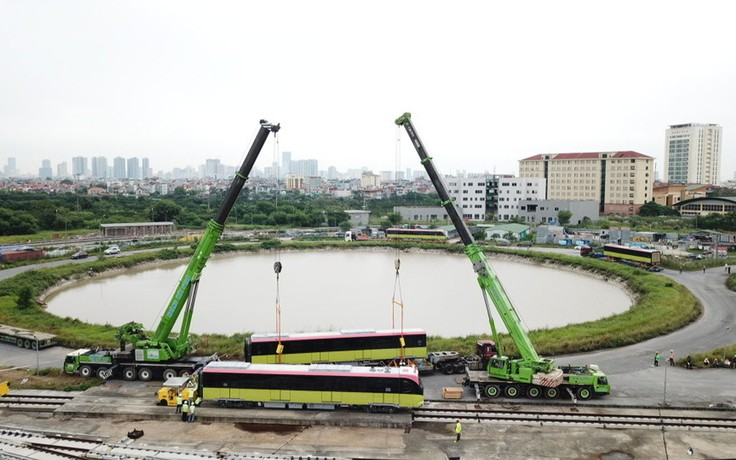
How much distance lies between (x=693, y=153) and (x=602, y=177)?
2413 inches

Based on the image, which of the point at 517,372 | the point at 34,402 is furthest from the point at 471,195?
the point at 34,402

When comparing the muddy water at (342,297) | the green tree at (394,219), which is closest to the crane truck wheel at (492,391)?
the muddy water at (342,297)

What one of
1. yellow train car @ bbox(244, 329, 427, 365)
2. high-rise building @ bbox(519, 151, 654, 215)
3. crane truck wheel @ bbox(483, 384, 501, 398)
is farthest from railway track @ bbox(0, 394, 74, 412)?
high-rise building @ bbox(519, 151, 654, 215)

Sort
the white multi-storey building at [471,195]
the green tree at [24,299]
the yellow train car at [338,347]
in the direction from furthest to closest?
the white multi-storey building at [471,195] → the green tree at [24,299] → the yellow train car at [338,347]

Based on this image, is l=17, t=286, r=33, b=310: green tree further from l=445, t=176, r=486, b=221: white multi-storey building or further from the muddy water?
l=445, t=176, r=486, b=221: white multi-storey building

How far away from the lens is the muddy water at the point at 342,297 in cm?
2138

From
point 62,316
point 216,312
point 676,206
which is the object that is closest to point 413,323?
point 216,312

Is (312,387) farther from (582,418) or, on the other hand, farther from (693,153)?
(693,153)

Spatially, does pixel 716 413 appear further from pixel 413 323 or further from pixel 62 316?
pixel 62 316

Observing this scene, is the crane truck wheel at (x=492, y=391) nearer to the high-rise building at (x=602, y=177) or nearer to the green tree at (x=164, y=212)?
the green tree at (x=164, y=212)

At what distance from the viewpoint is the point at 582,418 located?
11594 millimetres

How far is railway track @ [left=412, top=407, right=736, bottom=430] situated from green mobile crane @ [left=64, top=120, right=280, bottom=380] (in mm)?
6605

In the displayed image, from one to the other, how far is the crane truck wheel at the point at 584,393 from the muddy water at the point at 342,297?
5.88m

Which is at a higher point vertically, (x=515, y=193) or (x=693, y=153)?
(x=693, y=153)
